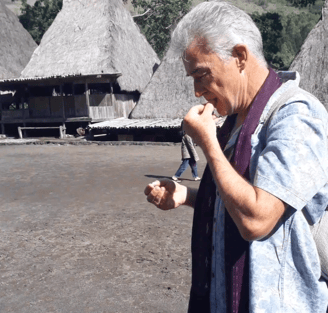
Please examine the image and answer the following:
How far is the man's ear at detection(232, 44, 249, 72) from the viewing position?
4.26 ft

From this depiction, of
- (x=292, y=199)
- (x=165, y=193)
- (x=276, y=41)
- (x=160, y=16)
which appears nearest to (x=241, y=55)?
(x=292, y=199)

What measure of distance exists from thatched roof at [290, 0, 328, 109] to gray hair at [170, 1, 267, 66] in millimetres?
15351

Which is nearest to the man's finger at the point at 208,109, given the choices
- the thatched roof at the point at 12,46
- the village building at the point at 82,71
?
the village building at the point at 82,71

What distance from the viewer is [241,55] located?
4.32 ft

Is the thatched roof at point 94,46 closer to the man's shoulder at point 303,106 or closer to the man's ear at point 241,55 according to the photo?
the man's ear at point 241,55

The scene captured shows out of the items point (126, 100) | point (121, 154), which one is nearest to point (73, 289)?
point (121, 154)

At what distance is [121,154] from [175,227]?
8.49 m

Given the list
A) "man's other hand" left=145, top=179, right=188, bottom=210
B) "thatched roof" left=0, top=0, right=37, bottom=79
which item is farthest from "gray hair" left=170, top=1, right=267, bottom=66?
"thatched roof" left=0, top=0, right=37, bottom=79

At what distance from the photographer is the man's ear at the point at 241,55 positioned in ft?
4.26

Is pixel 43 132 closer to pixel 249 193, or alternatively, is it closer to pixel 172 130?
pixel 172 130

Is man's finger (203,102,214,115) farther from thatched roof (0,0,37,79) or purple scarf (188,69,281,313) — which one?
thatched roof (0,0,37,79)

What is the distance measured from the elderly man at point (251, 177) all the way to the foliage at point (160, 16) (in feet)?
110

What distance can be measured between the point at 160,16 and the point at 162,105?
18.2m

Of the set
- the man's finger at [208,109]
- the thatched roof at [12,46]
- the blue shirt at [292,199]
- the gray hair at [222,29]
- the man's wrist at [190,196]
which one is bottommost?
the thatched roof at [12,46]
